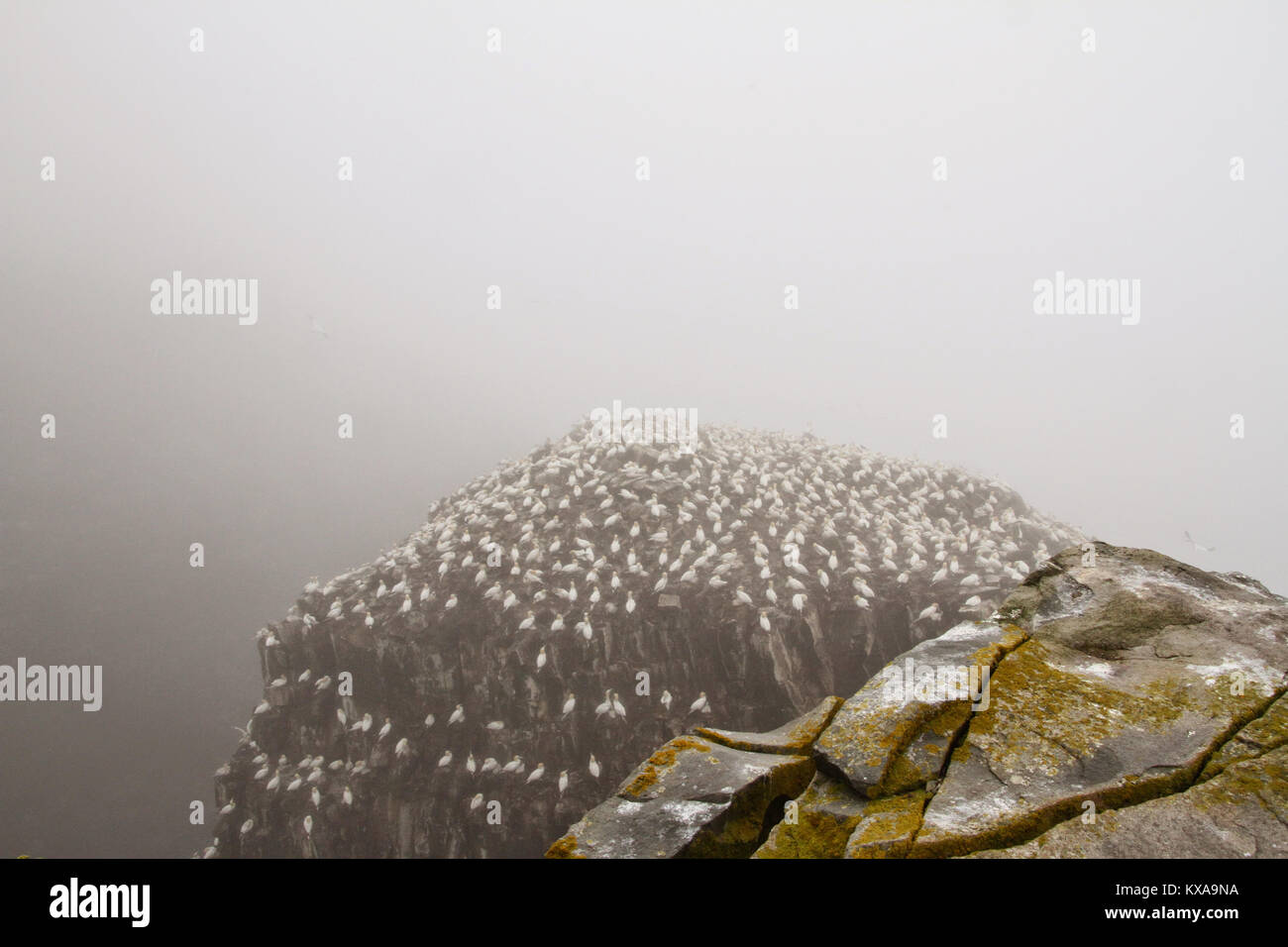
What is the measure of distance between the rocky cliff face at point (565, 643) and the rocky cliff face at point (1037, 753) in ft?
33.8

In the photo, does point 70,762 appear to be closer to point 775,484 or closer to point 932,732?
point 775,484

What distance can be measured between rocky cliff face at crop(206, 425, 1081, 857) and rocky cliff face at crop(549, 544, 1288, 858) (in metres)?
10.3

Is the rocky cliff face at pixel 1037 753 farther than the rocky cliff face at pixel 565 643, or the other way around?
the rocky cliff face at pixel 565 643

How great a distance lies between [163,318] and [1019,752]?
102 metres

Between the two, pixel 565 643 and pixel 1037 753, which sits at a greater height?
pixel 1037 753

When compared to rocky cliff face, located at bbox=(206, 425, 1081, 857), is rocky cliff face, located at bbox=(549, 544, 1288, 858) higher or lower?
higher

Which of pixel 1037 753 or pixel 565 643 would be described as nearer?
pixel 1037 753

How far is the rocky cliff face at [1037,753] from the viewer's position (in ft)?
19.4

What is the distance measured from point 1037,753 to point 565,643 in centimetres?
1596

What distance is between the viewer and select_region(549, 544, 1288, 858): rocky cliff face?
5914 mm

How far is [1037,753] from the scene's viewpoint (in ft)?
22.6

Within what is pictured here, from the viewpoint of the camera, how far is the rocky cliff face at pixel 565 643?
20.0 m

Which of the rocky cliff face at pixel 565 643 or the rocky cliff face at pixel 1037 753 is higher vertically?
the rocky cliff face at pixel 1037 753

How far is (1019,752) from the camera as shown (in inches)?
273
